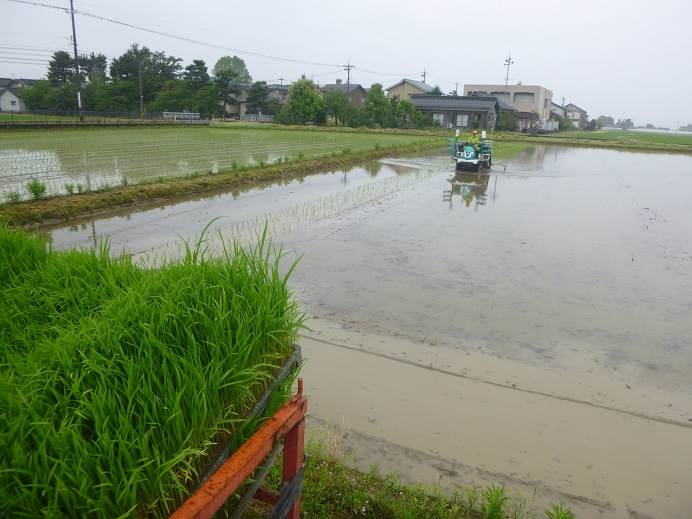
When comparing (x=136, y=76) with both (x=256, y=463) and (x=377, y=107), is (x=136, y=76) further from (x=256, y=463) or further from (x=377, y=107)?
(x=256, y=463)

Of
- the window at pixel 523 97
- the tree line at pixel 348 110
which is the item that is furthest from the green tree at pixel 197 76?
the window at pixel 523 97

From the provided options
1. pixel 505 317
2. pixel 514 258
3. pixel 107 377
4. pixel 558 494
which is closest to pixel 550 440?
pixel 558 494

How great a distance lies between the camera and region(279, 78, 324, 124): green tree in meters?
47.6

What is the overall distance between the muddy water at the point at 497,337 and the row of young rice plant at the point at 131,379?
165 cm

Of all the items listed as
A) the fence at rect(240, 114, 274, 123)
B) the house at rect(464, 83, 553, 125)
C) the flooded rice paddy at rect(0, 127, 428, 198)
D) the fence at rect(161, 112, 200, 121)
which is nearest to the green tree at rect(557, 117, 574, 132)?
the house at rect(464, 83, 553, 125)

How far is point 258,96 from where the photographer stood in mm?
53031

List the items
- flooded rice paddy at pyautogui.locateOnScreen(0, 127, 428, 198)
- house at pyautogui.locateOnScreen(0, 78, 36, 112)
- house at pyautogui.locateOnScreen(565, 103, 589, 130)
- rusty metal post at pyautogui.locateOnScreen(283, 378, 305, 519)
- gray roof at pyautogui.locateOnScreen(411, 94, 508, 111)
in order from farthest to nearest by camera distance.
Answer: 1. house at pyautogui.locateOnScreen(565, 103, 589, 130)
2. house at pyautogui.locateOnScreen(0, 78, 36, 112)
3. gray roof at pyautogui.locateOnScreen(411, 94, 508, 111)
4. flooded rice paddy at pyautogui.locateOnScreen(0, 127, 428, 198)
5. rusty metal post at pyautogui.locateOnScreen(283, 378, 305, 519)

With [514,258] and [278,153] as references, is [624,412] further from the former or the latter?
[278,153]

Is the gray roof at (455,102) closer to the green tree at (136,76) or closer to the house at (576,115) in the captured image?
the green tree at (136,76)

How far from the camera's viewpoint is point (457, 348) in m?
4.98

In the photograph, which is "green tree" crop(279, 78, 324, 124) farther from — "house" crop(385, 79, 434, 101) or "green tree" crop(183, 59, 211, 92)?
"house" crop(385, 79, 434, 101)

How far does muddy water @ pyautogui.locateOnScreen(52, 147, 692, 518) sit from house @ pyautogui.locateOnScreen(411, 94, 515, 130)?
40.5 m

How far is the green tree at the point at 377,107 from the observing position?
47.3 m

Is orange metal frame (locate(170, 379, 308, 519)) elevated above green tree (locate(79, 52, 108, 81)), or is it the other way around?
green tree (locate(79, 52, 108, 81))
